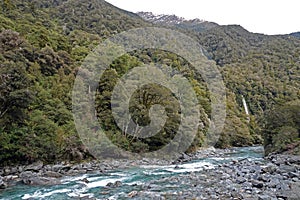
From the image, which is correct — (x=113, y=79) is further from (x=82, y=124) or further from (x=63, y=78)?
(x=82, y=124)

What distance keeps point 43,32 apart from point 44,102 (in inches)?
696

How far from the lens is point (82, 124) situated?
93.0 ft

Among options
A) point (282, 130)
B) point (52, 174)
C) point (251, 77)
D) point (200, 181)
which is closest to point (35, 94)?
point (52, 174)

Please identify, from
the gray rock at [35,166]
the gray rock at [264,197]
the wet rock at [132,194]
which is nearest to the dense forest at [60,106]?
the gray rock at [35,166]

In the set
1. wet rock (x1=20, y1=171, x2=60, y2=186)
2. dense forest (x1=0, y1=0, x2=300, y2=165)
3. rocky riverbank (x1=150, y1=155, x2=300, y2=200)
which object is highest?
dense forest (x1=0, y1=0, x2=300, y2=165)

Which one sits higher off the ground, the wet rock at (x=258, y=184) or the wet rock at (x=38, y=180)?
the wet rock at (x=38, y=180)

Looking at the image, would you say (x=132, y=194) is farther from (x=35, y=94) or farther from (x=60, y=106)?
(x=60, y=106)

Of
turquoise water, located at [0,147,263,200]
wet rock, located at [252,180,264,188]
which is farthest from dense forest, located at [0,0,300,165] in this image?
wet rock, located at [252,180,264,188]

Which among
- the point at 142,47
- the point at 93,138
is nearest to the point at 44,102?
the point at 93,138

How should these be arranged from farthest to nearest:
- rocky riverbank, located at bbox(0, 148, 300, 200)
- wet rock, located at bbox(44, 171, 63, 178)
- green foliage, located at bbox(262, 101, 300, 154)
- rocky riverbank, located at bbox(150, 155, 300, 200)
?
green foliage, located at bbox(262, 101, 300, 154) < wet rock, located at bbox(44, 171, 63, 178) < rocky riverbank, located at bbox(0, 148, 300, 200) < rocky riverbank, located at bbox(150, 155, 300, 200)

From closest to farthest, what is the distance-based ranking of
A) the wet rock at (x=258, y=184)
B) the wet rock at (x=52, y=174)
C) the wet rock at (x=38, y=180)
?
the wet rock at (x=258, y=184) < the wet rock at (x=38, y=180) < the wet rock at (x=52, y=174)

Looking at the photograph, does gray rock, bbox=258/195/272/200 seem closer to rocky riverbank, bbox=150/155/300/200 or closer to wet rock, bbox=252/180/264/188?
rocky riverbank, bbox=150/155/300/200

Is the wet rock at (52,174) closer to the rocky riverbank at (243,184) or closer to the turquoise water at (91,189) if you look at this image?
the turquoise water at (91,189)

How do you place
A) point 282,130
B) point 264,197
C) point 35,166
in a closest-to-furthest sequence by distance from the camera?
point 264,197, point 35,166, point 282,130
